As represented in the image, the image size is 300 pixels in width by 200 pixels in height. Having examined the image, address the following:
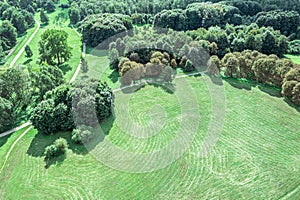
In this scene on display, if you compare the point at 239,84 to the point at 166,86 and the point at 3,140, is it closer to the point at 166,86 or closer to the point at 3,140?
the point at 166,86

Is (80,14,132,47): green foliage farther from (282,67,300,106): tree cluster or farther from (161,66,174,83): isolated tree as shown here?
(282,67,300,106): tree cluster

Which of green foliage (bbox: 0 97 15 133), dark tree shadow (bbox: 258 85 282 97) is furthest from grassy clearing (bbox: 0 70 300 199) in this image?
green foliage (bbox: 0 97 15 133)

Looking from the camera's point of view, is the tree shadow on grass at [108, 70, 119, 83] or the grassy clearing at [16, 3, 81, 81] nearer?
the tree shadow on grass at [108, 70, 119, 83]

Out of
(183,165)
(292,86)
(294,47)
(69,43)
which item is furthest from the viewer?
(69,43)

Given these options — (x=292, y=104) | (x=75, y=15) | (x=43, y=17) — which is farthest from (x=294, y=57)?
(x=43, y=17)

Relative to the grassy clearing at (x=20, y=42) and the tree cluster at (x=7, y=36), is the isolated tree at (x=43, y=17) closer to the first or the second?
the grassy clearing at (x=20, y=42)

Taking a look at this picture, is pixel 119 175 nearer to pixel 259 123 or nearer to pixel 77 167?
pixel 77 167
